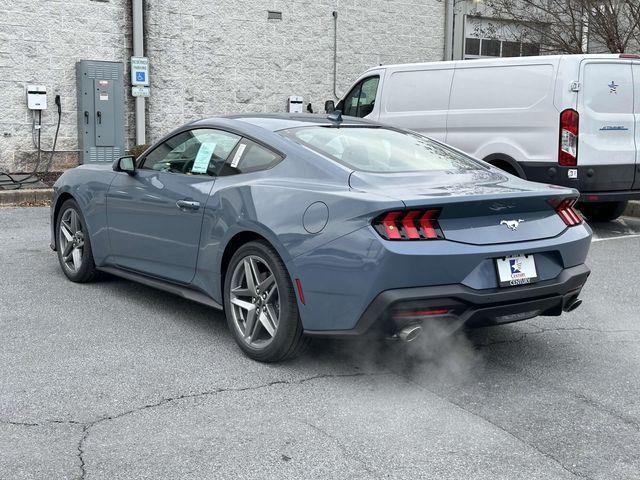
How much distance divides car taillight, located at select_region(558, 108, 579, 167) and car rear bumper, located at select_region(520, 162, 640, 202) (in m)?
0.08

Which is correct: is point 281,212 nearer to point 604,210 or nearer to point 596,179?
point 596,179

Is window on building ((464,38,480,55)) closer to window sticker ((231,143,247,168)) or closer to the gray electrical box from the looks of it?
the gray electrical box

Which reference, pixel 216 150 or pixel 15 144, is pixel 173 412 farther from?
pixel 15 144

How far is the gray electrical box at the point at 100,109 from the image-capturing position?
14.6m

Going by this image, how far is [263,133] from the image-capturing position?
5.19 metres

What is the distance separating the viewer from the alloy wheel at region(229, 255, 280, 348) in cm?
467

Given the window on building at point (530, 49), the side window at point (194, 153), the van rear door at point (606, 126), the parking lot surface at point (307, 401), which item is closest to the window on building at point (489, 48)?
the window on building at point (530, 49)

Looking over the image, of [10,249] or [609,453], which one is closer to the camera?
[609,453]

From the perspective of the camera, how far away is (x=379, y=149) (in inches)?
204

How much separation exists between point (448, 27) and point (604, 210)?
9.15 metres

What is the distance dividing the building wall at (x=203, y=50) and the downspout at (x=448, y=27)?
0.39 ft

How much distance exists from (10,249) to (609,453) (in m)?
6.50

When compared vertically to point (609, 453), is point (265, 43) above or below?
above

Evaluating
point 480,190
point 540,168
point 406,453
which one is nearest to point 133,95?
point 540,168
